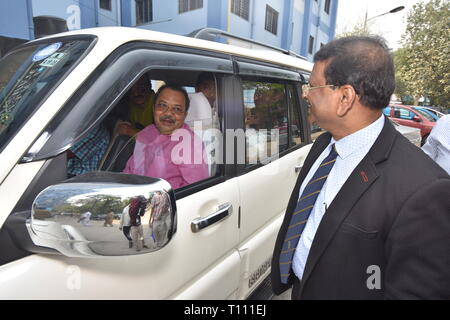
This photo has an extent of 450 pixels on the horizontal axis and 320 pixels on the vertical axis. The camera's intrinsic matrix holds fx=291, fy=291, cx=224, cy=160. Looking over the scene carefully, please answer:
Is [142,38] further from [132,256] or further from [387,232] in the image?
[387,232]

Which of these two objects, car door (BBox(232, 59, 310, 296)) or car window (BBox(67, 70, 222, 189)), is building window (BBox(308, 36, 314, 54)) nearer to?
car door (BBox(232, 59, 310, 296))

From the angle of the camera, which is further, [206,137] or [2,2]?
[2,2]

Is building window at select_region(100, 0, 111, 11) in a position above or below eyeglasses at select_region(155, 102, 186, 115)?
above

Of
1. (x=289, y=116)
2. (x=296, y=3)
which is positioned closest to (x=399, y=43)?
(x=296, y=3)

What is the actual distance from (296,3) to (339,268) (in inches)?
801

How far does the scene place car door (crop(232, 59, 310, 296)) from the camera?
1.87m

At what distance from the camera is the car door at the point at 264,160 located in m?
1.87

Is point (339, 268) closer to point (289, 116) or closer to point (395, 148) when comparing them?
point (395, 148)

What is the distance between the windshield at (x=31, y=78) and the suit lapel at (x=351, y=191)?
43.7 inches

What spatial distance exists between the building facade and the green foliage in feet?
19.9

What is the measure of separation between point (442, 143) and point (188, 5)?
13110mm

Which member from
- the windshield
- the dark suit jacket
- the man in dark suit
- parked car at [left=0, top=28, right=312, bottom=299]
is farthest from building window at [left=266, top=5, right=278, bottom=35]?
the dark suit jacket

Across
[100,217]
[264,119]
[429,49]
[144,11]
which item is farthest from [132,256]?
[429,49]

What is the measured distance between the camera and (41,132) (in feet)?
3.17
